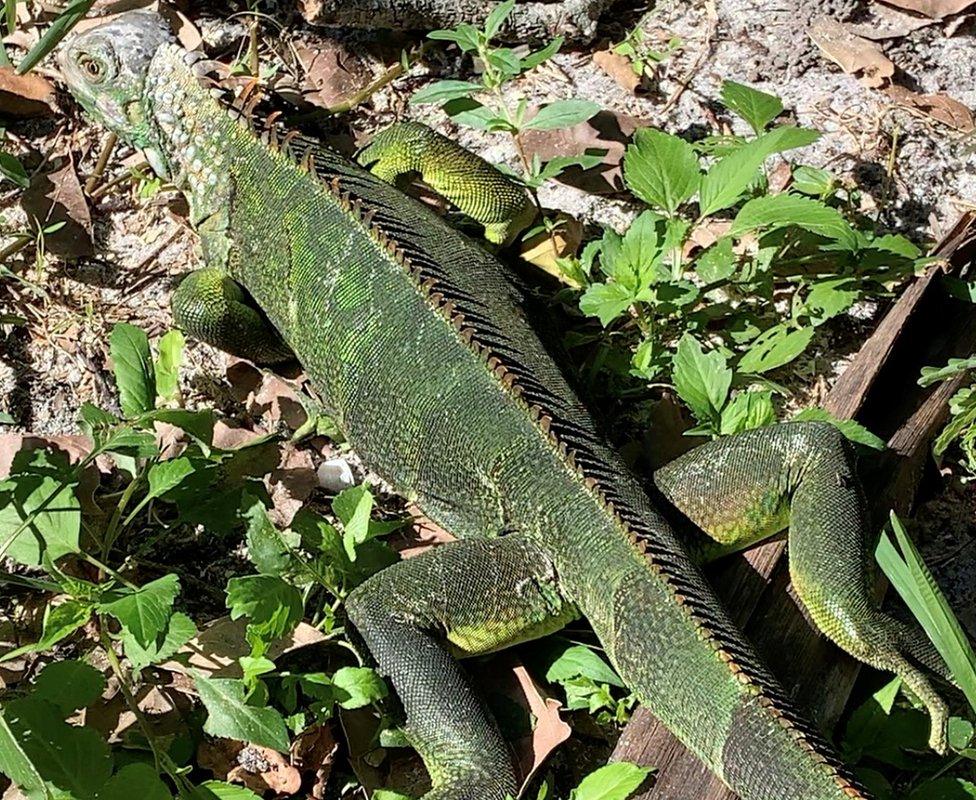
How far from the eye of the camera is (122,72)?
198 inches

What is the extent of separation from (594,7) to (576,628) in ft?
10.5

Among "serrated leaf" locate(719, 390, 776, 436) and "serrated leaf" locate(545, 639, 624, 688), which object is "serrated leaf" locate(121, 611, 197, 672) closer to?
Result: "serrated leaf" locate(545, 639, 624, 688)

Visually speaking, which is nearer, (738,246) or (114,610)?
(114,610)

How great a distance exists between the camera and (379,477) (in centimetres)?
452

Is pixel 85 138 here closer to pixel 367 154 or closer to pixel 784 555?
pixel 367 154

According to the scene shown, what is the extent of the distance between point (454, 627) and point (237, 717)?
76 centimetres

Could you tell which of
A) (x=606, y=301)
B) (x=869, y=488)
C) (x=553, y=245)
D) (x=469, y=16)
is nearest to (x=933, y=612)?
(x=869, y=488)

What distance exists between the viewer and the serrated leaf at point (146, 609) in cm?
336

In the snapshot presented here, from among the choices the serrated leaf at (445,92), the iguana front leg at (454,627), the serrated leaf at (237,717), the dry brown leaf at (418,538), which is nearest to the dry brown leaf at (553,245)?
the serrated leaf at (445,92)

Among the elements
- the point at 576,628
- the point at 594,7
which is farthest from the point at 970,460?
the point at 594,7


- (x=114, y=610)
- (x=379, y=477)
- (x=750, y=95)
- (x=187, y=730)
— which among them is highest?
(x=750, y=95)

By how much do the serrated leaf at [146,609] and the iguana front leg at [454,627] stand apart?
64 centimetres

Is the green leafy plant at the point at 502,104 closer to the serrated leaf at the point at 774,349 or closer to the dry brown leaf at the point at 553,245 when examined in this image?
the dry brown leaf at the point at 553,245

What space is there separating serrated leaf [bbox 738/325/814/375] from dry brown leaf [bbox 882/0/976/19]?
206 cm
